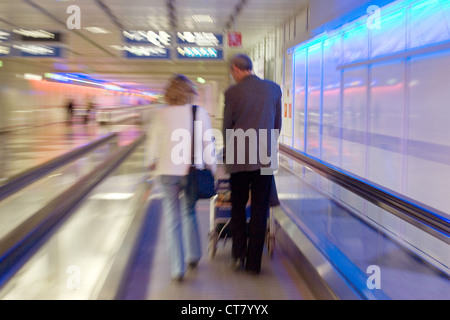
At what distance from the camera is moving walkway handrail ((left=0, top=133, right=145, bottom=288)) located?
4797mm

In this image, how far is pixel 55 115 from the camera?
3200 centimetres

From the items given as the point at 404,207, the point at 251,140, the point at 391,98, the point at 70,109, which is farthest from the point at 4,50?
the point at 70,109

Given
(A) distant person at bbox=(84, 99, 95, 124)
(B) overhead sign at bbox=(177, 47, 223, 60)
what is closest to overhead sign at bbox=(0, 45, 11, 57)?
(B) overhead sign at bbox=(177, 47, 223, 60)

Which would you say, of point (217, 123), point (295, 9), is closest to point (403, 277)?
point (295, 9)

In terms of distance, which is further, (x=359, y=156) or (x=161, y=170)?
(x=359, y=156)

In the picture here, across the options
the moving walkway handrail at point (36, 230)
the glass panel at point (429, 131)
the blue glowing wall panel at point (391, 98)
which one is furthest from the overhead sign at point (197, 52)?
the glass panel at point (429, 131)

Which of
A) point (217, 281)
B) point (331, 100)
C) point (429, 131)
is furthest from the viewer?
point (331, 100)

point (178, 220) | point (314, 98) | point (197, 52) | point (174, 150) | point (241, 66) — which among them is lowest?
point (178, 220)

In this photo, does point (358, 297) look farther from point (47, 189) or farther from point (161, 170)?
point (47, 189)

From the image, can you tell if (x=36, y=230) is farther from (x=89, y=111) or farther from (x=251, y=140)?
(x=89, y=111)

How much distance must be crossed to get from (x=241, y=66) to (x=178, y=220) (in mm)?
1299

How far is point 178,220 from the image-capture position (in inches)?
154

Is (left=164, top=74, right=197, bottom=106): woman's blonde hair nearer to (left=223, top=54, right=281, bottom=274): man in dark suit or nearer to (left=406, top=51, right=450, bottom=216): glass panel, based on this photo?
(left=223, top=54, right=281, bottom=274): man in dark suit

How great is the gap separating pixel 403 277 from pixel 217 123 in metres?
27.6
